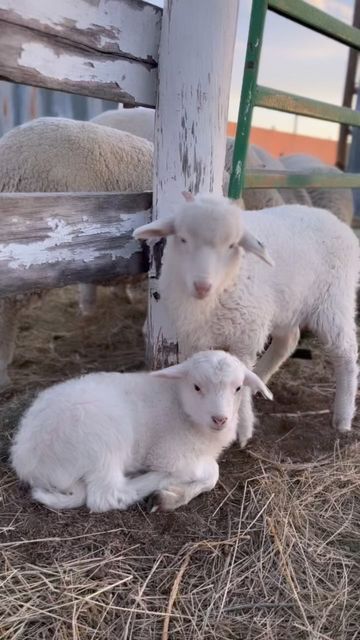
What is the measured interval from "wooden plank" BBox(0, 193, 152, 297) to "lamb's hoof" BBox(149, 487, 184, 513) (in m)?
0.96

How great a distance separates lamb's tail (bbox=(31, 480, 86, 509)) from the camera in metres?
2.04

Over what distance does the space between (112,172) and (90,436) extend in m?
1.78

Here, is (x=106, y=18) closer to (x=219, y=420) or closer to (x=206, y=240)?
(x=206, y=240)

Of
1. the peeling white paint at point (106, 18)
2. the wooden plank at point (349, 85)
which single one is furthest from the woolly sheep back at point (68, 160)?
the wooden plank at point (349, 85)

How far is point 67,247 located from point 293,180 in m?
1.41

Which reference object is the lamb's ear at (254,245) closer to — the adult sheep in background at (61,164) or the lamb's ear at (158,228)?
the lamb's ear at (158,228)

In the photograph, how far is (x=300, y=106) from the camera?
3018 mm

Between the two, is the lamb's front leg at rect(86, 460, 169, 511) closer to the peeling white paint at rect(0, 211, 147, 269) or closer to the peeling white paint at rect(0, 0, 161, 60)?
the peeling white paint at rect(0, 211, 147, 269)

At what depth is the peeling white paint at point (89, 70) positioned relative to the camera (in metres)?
2.12

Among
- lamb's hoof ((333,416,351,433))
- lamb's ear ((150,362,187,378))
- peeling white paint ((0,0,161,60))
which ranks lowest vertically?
lamb's hoof ((333,416,351,433))

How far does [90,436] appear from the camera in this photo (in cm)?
205

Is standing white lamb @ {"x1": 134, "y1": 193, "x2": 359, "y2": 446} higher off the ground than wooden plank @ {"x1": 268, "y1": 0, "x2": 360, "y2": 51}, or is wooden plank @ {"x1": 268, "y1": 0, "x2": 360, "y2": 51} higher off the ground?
wooden plank @ {"x1": 268, "y1": 0, "x2": 360, "y2": 51}

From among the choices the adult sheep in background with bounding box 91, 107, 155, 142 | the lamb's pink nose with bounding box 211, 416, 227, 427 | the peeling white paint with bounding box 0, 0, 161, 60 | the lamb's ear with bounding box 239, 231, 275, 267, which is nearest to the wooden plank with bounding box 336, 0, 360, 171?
the adult sheep in background with bounding box 91, 107, 155, 142

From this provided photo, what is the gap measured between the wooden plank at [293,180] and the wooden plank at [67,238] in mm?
594
